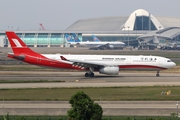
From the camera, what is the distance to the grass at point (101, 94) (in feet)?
153

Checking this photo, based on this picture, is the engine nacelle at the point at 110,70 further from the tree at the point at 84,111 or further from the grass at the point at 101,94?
the tree at the point at 84,111

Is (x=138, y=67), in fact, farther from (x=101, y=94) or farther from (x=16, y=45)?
(x=101, y=94)

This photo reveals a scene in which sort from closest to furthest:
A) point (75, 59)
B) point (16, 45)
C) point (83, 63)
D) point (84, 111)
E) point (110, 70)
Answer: point (84, 111), point (83, 63), point (110, 70), point (16, 45), point (75, 59)

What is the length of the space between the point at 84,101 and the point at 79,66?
40.9m

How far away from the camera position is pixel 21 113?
37938 millimetres

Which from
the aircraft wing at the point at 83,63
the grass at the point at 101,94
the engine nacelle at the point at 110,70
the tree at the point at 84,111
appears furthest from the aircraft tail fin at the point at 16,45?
the tree at the point at 84,111

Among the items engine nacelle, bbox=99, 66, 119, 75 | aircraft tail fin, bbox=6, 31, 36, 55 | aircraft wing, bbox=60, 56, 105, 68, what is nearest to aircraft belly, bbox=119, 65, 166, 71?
engine nacelle, bbox=99, 66, 119, 75

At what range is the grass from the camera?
46562 millimetres

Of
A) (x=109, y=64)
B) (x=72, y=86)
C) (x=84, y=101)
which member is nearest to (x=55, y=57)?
(x=109, y=64)

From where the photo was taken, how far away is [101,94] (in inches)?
1957

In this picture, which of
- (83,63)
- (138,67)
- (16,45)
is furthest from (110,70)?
(16,45)

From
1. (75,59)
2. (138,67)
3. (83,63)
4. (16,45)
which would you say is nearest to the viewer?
(83,63)

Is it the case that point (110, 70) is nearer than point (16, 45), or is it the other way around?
point (110, 70)

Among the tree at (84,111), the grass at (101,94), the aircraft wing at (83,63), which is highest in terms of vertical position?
the aircraft wing at (83,63)
